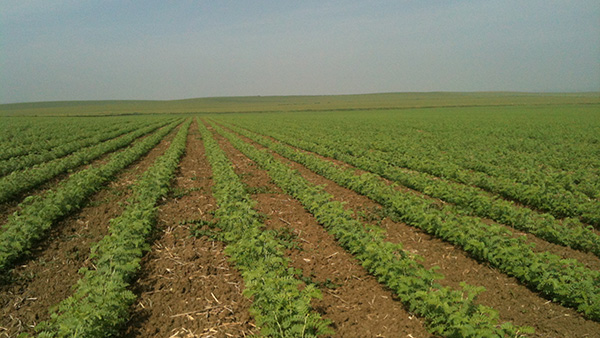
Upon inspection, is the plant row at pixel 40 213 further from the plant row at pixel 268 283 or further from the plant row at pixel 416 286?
the plant row at pixel 416 286

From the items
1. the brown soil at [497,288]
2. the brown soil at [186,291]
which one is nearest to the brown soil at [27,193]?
the brown soil at [186,291]

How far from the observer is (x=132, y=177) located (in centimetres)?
1341

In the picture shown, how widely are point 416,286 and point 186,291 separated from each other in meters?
3.84

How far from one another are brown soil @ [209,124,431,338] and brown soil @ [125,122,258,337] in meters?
1.26

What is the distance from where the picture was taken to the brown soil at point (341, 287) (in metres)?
4.52

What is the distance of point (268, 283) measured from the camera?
461cm

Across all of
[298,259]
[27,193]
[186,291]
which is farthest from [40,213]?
[298,259]

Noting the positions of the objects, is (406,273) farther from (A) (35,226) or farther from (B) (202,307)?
(A) (35,226)

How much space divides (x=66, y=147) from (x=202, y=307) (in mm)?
20794

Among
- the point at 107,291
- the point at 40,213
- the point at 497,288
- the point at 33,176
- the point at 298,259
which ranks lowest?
the point at 497,288

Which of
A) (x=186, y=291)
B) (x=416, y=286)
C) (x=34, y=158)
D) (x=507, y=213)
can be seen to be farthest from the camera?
(x=34, y=158)

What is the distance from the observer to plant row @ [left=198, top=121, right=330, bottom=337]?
13.0 ft

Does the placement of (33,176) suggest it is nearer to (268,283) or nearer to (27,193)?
(27,193)

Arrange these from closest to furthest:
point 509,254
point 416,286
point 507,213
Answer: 1. point 416,286
2. point 509,254
3. point 507,213
